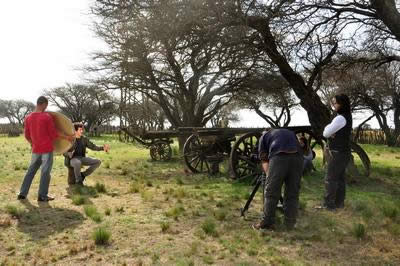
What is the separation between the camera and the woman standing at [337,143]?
295 inches

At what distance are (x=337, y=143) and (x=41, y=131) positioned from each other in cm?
560

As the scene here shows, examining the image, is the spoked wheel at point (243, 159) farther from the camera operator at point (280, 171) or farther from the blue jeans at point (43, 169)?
the blue jeans at point (43, 169)

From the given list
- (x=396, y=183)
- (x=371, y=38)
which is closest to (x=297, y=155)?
(x=396, y=183)

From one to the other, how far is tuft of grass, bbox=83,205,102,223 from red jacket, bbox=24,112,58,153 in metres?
1.57

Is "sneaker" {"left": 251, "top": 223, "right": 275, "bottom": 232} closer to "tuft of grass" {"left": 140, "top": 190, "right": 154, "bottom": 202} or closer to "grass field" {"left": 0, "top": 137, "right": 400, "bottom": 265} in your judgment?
"grass field" {"left": 0, "top": 137, "right": 400, "bottom": 265}

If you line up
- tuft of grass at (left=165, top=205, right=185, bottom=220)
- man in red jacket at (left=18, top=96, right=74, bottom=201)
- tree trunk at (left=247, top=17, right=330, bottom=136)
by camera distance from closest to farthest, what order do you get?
tuft of grass at (left=165, top=205, right=185, bottom=220), man in red jacket at (left=18, top=96, right=74, bottom=201), tree trunk at (left=247, top=17, right=330, bottom=136)

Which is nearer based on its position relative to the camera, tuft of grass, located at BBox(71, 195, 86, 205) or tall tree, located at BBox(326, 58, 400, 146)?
tuft of grass, located at BBox(71, 195, 86, 205)

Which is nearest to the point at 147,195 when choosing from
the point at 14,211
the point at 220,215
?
the point at 220,215

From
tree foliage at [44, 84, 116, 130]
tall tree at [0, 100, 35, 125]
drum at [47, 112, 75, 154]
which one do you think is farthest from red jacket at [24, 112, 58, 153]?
tall tree at [0, 100, 35, 125]

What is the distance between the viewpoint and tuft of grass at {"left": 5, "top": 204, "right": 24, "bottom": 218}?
725 centimetres

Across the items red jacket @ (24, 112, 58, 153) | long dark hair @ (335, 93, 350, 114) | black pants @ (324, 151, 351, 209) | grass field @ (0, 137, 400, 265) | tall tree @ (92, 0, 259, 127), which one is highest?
tall tree @ (92, 0, 259, 127)

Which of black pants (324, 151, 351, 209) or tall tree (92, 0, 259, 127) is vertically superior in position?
tall tree (92, 0, 259, 127)

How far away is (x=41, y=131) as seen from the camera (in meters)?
8.37

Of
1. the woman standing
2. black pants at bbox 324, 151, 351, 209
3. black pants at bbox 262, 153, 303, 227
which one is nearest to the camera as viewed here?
black pants at bbox 262, 153, 303, 227
